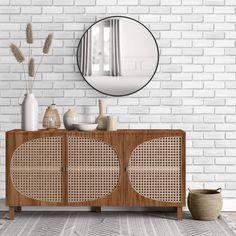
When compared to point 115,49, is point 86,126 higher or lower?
lower

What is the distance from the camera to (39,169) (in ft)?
15.2

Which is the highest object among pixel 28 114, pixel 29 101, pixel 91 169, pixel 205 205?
pixel 29 101

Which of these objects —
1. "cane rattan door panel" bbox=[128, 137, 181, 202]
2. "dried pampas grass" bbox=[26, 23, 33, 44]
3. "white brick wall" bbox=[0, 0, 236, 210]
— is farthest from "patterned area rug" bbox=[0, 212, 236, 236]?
"dried pampas grass" bbox=[26, 23, 33, 44]

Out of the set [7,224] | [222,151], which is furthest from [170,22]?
[7,224]

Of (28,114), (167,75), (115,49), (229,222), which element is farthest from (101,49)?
(229,222)

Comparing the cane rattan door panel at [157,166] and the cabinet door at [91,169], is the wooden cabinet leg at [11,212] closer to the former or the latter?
the cabinet door at [91,169]

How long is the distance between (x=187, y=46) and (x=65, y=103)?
1.25 meters

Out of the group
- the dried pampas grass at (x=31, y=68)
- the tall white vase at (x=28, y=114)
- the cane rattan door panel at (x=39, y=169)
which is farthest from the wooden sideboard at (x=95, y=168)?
the dried pampas grass at (x=31, y=68)

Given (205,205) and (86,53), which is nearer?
(205,205)

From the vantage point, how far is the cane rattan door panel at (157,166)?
15.3ft

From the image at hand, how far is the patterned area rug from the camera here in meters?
4.24

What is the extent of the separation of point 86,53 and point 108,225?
1.59 m

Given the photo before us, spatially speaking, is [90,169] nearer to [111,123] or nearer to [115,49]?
[111,123]

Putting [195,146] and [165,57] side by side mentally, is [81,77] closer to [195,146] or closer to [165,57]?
[165,57]
